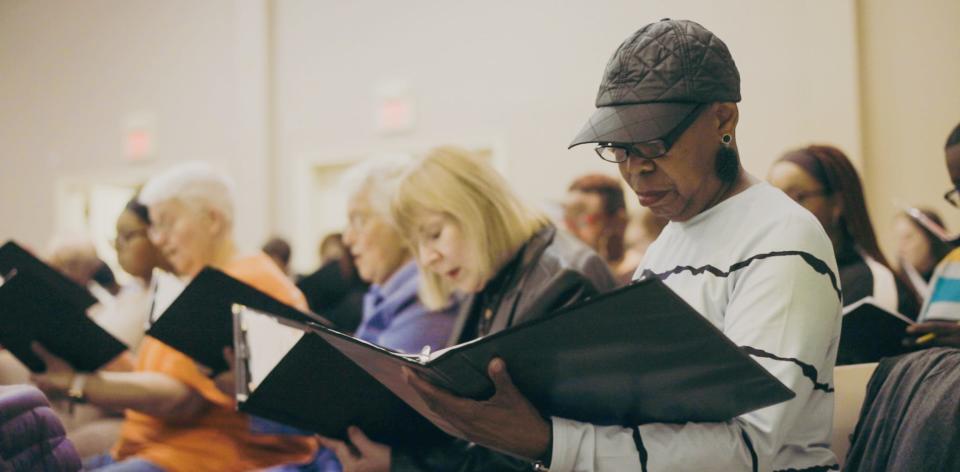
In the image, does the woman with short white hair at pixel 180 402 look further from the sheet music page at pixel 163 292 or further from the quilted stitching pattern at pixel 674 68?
the quilted stitching pattern at pixel 674 68

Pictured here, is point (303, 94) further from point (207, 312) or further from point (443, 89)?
point (207, 312)

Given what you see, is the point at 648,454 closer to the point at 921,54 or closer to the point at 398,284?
the point at 398,284

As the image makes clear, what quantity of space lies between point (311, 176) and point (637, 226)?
378 cm

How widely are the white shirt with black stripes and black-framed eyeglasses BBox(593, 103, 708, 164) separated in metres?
0.13

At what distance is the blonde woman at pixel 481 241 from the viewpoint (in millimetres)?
2033

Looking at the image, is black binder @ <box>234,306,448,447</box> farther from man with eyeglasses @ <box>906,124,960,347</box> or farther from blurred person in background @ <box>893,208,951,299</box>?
blurred person in background @ <box>893,208,951,299</box>

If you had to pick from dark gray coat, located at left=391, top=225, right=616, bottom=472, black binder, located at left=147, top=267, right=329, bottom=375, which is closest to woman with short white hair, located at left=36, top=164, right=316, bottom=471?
black binder, located at left=147, top=267, right=329, bottom=375

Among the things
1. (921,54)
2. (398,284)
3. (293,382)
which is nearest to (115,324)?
(398,284)

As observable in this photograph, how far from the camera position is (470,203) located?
6.94ft

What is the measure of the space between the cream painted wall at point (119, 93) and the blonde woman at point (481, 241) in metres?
5.30

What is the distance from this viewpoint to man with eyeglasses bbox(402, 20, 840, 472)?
1.17 metres

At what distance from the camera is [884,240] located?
4762 millimetres

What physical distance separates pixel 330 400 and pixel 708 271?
0.77 meters

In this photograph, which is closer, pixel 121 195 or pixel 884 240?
pixel 884 240
